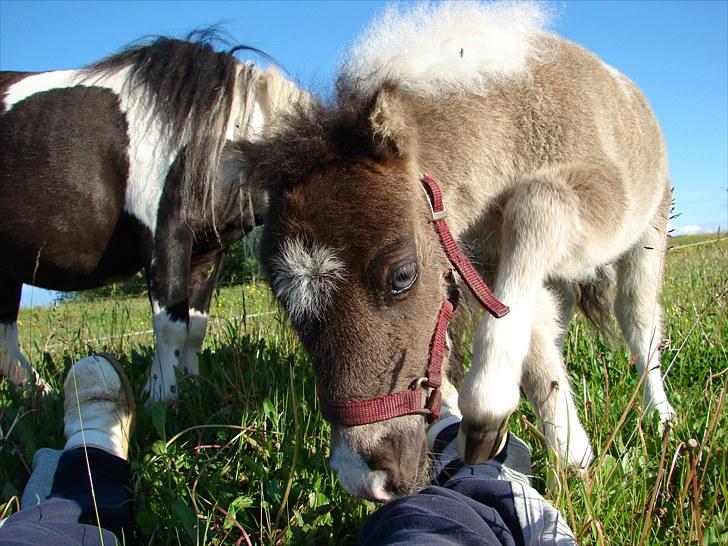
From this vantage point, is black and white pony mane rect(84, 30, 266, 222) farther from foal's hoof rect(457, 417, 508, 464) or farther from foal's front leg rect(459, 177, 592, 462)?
foal's hoof rect(457, 417, 508, 464)

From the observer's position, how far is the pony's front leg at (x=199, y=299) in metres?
3.93

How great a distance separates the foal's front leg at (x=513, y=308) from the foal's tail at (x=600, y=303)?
146 cm

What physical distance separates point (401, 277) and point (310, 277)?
1.00 ft

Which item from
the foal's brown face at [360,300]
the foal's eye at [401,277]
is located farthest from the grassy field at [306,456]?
the foal's eye at [401,277]

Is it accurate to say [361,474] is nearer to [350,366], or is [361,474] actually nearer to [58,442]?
[350,366]

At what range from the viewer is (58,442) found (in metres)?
3.00

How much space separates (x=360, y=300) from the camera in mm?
2004

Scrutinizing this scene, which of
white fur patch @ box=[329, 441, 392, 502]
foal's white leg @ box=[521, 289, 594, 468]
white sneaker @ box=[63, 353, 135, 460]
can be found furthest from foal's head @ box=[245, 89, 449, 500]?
white sneaker @ box=[63, 353, 135, 460]

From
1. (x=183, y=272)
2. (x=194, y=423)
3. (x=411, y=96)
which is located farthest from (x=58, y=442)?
(x=411, y=96)

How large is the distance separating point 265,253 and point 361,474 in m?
0.85

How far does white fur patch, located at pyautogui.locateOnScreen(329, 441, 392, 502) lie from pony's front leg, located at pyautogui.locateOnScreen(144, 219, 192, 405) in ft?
6.60

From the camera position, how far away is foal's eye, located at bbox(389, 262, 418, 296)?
203 cm

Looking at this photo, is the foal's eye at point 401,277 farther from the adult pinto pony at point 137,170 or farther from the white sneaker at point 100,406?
the adult pinto pony at point 137,170

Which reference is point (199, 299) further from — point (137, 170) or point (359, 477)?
point (359, 477)
